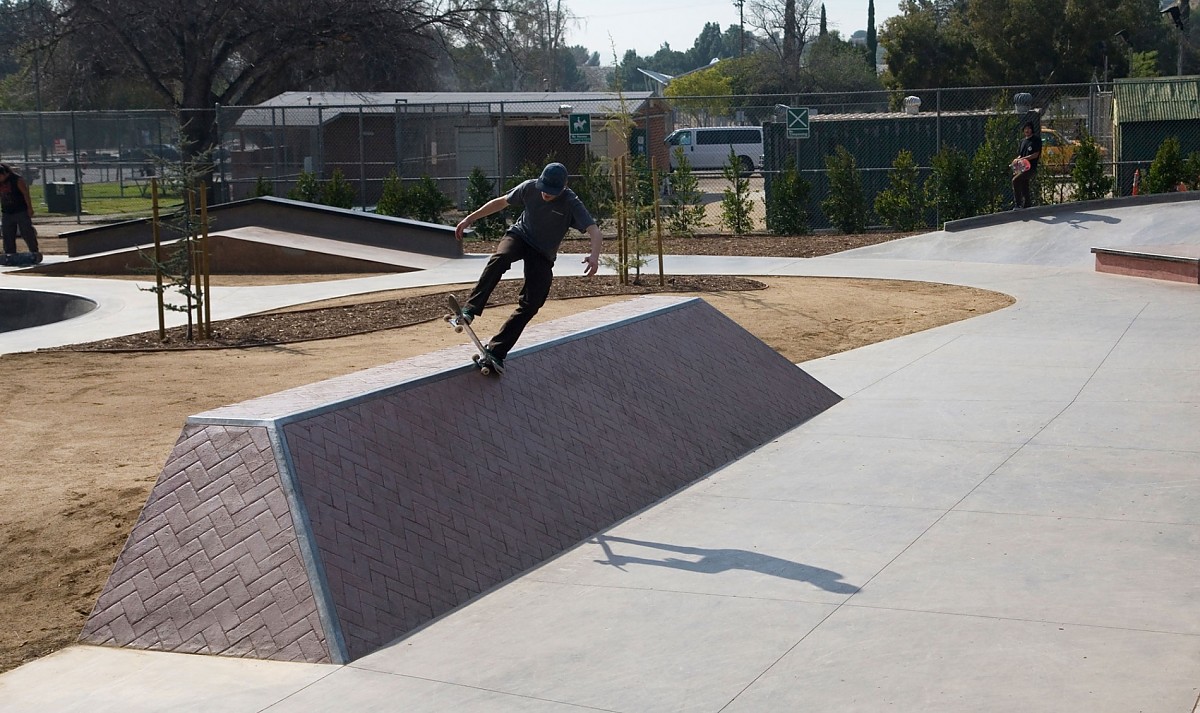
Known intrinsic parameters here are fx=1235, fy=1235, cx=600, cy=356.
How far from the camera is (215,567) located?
5574 millimetres

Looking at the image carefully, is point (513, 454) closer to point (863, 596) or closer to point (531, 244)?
point (531, 244)

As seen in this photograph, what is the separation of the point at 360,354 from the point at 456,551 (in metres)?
6.14

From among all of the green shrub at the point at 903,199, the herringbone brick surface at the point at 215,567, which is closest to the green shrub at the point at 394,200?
the green shrub at the point at 903,199

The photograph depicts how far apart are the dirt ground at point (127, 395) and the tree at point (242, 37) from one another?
69.7 feet

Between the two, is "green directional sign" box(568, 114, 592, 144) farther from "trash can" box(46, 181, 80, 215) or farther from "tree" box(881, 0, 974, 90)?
"tree" box(881, 0, 974, 90)

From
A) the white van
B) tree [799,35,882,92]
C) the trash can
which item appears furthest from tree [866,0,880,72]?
the trash can

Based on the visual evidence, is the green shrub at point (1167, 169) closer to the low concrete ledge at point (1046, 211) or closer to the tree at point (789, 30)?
the low concrete ledge at point (1046, 211)

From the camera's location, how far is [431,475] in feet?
21.2

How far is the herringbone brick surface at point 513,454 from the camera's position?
574 cm

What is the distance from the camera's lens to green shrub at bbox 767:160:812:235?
916 inches

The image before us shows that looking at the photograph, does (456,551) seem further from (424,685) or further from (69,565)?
(69,565)

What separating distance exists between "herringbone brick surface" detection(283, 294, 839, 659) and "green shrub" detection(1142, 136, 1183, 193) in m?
14.9

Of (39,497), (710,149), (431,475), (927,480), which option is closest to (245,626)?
(431,475)

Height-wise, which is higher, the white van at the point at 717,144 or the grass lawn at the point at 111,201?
the white van at the point at 717,144
